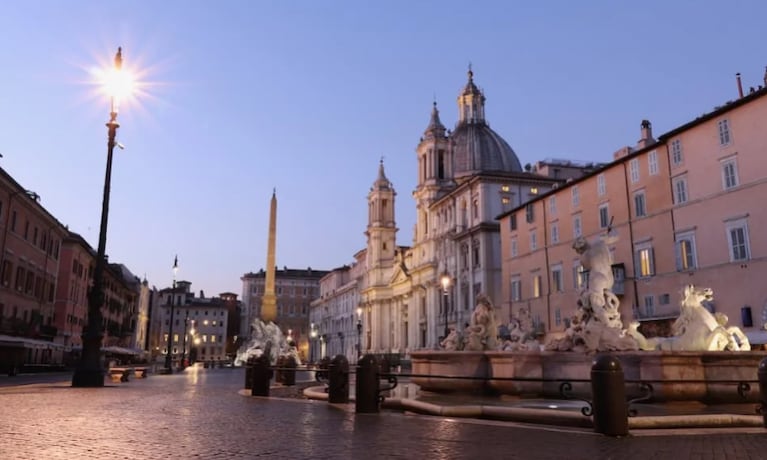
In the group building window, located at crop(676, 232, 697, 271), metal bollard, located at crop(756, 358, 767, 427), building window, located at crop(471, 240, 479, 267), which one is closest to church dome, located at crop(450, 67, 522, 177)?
building window, located at crop(471, 240, 479, 267)

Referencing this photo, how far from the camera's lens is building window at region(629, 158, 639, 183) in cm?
3912

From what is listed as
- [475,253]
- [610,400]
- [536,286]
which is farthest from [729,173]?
[475,253]

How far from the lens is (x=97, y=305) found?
745 inches

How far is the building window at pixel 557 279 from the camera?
46.2 meters

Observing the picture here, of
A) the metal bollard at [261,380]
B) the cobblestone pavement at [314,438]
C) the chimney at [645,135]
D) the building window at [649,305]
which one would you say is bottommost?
the cobblestone pavement at [314,438]

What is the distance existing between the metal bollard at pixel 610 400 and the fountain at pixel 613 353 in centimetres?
321

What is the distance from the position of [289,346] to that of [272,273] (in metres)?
6.54

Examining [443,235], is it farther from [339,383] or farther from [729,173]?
[339,383]

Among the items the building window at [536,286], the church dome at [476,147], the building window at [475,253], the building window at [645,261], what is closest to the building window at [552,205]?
the building window at [536,286]

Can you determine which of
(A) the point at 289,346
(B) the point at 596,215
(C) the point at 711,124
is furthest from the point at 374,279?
(C) the point at 711,124

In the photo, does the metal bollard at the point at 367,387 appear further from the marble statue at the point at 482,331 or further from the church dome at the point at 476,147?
the church dome at the point at 476,147

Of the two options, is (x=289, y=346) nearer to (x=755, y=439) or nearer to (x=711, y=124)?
(x=711, y=124)

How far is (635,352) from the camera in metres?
13.2

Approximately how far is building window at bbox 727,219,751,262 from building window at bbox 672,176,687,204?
3939 millimetres
